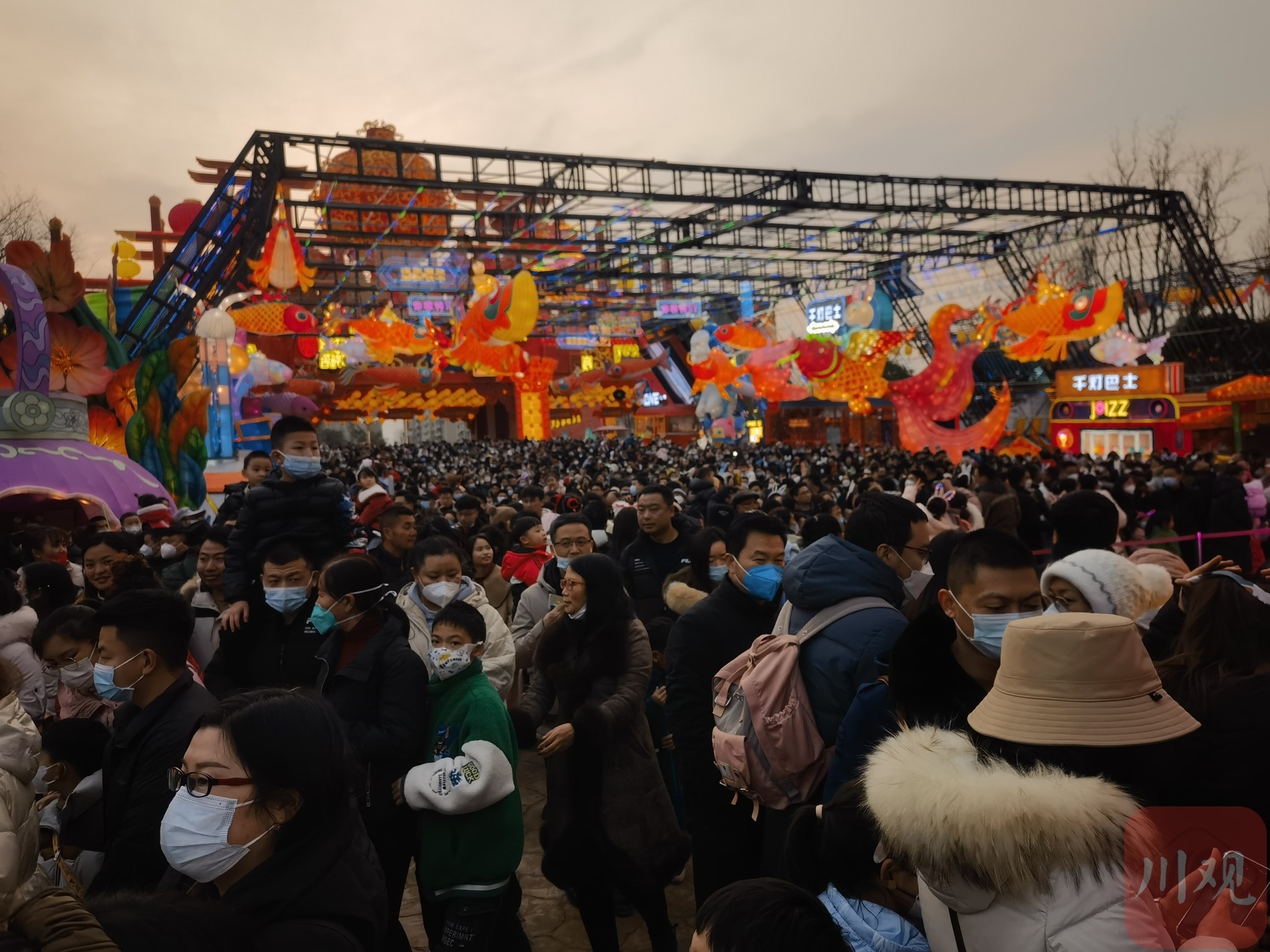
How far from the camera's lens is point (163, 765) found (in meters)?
2.22

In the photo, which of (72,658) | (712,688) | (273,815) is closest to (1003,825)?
(273,815)

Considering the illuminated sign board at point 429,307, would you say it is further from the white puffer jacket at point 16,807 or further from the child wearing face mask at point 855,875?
the child wearing face mask at point 855,875

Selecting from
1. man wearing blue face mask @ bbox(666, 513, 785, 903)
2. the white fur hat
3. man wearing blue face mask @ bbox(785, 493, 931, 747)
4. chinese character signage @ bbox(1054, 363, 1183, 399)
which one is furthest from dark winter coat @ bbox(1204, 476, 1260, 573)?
chinese character signage @ bbox(1054, 363, 1183, 399)

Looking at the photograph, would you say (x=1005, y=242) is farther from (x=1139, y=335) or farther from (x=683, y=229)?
(x=683, y=229)

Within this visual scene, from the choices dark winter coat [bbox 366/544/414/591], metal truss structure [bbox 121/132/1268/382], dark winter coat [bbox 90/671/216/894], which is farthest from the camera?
metal truss structure [bbox 121/132/1268/382]

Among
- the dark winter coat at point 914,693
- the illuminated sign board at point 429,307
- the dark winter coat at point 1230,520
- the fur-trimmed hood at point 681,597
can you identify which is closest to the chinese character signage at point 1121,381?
the dark winter coat at point 1230,520

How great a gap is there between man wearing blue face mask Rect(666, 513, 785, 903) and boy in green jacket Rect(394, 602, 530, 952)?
627mm

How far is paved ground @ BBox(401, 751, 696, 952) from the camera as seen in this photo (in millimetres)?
3430

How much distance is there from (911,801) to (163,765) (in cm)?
185

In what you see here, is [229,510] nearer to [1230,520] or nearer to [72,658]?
[72,658]

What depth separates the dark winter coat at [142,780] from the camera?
2.13 m

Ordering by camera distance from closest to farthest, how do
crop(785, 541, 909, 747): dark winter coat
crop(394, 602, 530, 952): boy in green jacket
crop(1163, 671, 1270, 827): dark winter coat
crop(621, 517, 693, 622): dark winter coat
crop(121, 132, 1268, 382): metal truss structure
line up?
crop(1163, 671, 1270, 827): dark winter coat → crop(785, 541, 909, 747): dark winter coat → crop(394, 602, 530, 952): boy in green jacket → crop(621, 517, 693, 622): dark winter coat → crop(121, 132, 1268, 382): metal truss structure

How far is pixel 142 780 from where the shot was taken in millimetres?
2203

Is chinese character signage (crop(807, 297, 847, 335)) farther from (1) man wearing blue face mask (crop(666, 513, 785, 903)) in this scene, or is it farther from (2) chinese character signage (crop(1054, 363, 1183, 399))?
(1) man wearing blue face mask (crop(666, 513, 785, 903))
